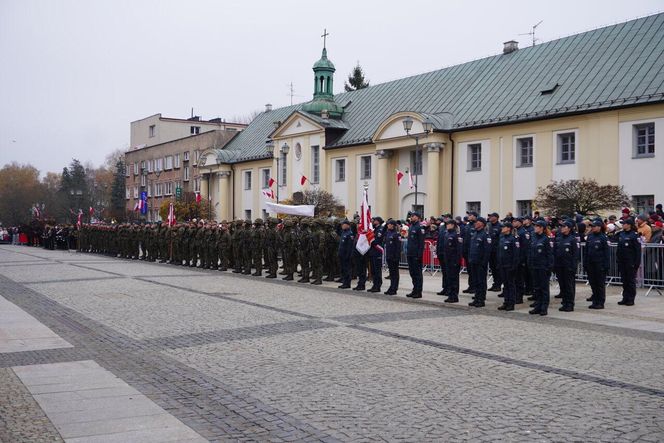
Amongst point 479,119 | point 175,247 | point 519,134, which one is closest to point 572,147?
point 519,134

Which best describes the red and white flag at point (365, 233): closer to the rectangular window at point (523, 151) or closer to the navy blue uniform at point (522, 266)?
the navy blue uniform at point (522, 266)

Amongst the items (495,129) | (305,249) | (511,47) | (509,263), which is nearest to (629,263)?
(509,263)

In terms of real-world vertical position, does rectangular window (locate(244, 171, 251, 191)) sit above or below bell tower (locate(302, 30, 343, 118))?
below

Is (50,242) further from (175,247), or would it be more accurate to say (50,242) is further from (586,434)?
(586,434)

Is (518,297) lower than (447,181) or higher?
lower

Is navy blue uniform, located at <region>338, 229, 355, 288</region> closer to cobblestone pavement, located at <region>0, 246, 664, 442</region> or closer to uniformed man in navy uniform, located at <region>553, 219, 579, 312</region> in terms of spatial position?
cobblestone pavement, located at <region>0, 246, 664, 442</region>

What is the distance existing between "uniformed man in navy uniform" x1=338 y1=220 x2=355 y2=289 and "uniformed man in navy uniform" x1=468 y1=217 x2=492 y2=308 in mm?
4690

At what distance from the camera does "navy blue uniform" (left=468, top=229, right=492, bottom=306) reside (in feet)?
→ 50.6

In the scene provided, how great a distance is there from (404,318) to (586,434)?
7259 millimetres

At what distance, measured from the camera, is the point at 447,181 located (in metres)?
37.5

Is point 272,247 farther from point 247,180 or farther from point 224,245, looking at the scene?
point 247,180

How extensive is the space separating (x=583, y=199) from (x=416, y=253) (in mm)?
10089

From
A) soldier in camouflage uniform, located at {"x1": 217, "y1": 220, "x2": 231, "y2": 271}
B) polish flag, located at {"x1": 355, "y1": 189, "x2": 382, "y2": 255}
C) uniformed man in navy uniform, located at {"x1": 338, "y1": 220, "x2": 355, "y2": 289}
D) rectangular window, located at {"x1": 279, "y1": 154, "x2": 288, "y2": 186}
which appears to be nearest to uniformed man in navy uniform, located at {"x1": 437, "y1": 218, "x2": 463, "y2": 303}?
polish flag, located at {"x1": 355, "y1": 189, "x2": 382, "y2": 255}

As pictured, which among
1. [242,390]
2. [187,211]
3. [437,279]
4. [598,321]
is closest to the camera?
[242,390]
